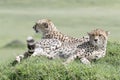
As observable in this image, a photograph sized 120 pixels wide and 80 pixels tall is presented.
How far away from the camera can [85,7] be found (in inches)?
885

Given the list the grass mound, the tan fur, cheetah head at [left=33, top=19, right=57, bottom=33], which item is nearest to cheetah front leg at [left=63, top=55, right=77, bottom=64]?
the tan fur

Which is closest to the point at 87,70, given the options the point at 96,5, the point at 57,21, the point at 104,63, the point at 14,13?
the point at 104,63

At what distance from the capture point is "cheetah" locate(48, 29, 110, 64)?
269 inches

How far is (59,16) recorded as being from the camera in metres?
20.4

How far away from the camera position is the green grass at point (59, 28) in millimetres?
6012

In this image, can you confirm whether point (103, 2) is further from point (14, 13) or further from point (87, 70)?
point (87, 70)

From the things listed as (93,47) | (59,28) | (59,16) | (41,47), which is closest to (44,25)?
(41,47)

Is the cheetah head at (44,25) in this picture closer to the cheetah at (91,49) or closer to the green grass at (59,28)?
the green grass at (59,28)

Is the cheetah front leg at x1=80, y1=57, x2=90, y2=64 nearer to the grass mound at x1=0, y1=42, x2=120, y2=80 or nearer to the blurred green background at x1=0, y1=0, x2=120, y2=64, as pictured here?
the grass mound at x1=0, y1=42, x2=120, y2=80

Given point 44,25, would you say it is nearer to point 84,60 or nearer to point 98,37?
point 98,37

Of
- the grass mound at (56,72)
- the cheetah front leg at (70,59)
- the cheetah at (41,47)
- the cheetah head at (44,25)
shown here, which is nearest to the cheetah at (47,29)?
the cheetah head at (44,25)

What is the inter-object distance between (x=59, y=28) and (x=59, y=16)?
288 cm

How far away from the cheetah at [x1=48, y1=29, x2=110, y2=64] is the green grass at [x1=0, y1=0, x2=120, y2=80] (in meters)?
0.11

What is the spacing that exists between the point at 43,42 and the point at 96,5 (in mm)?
15898
